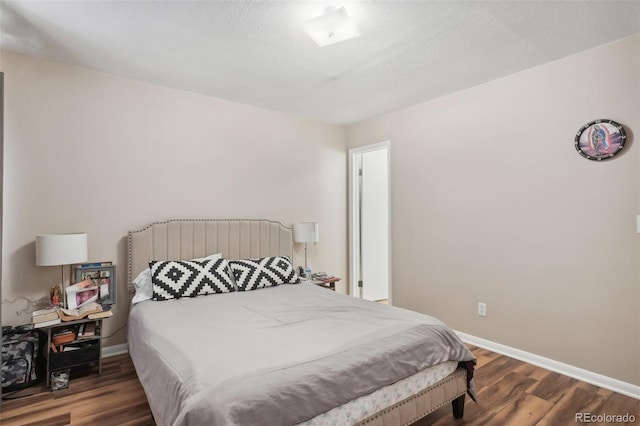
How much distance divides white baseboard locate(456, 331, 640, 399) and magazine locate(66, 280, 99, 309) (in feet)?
11.1

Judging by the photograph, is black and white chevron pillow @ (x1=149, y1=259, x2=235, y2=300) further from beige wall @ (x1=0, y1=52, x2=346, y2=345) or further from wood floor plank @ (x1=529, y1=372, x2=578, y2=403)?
wood floor plank @ (x1=529, y1=372, x2=578, y2=403)

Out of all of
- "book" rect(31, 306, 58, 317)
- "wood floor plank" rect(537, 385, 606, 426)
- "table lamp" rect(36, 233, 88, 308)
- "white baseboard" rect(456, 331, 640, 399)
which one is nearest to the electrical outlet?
"white baseboard" rect(456, 331, 640, 399)

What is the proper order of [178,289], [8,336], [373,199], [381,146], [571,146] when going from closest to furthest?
[8,336] < [571,146] < [178,289] < [381,146] < [373,199]

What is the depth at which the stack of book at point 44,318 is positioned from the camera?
234cm

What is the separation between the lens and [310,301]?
270cm

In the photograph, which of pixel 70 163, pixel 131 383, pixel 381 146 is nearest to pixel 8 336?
pixel 131 383

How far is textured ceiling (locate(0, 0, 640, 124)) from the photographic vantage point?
6.74ft

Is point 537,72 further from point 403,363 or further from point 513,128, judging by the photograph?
point 403,363

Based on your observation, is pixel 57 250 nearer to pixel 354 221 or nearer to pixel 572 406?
pixel 354 221

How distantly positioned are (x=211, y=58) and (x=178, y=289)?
192 cm

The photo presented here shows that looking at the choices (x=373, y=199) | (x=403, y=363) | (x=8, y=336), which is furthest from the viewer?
(x=373, y=199)

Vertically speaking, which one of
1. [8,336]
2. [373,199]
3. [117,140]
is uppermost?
[117,140]

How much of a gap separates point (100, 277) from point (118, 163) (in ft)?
3.34

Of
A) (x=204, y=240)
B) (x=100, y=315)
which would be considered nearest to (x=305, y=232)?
(x=204, y=240)
